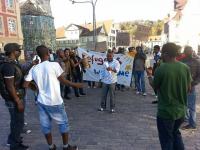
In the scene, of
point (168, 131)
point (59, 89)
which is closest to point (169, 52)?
point (168, 131)

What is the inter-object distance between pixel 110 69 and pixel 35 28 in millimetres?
56713

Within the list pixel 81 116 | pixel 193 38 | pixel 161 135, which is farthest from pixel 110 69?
pixel 193 38

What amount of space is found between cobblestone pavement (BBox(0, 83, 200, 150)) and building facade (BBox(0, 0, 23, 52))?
139 ft

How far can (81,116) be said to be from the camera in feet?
28.2

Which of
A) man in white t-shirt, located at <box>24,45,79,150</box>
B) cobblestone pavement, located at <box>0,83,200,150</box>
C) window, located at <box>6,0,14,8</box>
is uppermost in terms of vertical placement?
window, located at <box>6,0,14,8</box>

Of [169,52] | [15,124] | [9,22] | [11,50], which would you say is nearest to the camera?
[169,52]

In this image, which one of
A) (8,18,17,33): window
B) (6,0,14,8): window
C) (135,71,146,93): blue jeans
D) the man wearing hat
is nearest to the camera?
the man wearing hat

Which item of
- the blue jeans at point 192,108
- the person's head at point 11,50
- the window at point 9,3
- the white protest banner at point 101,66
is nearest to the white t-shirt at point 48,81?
the person's head at point 11,50

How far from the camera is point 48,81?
210 inches

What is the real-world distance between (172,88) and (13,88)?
8.63 feet

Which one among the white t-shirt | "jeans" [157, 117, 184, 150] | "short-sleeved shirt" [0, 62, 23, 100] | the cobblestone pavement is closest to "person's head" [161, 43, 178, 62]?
"jeans" [157, 117, 184, 150]

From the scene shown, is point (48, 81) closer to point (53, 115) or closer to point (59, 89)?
point (59, 89)

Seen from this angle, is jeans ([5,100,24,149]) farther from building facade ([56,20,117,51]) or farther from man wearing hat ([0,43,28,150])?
building facade ([56,20,117,51])

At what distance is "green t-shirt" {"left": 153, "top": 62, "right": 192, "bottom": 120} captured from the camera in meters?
4.38
